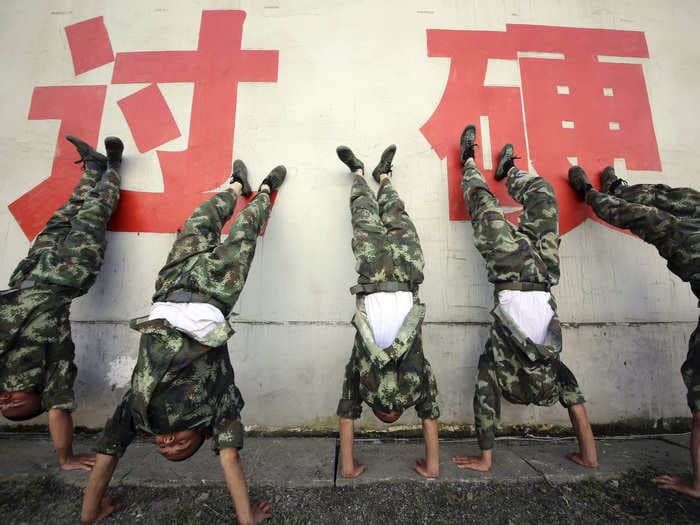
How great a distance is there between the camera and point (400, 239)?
2.66m

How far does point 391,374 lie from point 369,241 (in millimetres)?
1072

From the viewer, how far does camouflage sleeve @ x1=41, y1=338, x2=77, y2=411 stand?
234cm

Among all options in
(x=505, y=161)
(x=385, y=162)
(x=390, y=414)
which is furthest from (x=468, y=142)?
Result: (x=390, y=414)

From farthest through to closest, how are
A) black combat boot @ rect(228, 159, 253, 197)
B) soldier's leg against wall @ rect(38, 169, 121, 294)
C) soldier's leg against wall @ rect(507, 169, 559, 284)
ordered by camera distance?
black combat boot @ rect(228, 159, 253, 197)
soldier's leg against wall @ rect(507, 169, 559, 284)
soldier's leg against wall @ rect(38, 169, 121, 294)

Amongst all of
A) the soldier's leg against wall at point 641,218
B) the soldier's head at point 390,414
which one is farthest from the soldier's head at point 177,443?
the soldier's leg against wall at point 641,218

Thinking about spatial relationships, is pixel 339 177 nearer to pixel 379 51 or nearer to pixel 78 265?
pixel 379 51

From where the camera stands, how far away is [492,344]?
102 inches

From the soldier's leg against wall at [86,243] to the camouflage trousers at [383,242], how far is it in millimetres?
2327

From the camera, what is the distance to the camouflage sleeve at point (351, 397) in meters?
2.35

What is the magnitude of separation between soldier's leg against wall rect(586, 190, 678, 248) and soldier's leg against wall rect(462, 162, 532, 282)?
100cm

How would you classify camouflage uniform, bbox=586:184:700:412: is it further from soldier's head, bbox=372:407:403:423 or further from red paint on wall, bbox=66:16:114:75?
red paint on wall, bbox=66:16:114:75

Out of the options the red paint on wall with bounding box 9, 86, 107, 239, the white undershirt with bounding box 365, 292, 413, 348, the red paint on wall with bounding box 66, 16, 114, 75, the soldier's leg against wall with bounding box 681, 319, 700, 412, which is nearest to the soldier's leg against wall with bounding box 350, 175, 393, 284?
the white undershirt with bounding box 365, 292, 413, 348

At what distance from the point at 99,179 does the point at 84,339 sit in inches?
64.0

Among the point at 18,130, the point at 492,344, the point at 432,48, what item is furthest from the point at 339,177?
the point at 18,130
